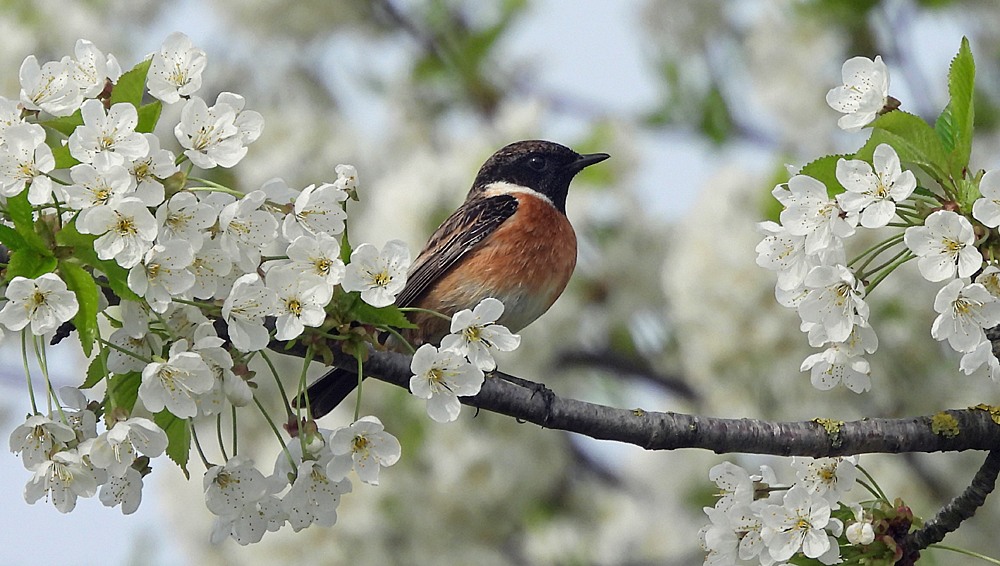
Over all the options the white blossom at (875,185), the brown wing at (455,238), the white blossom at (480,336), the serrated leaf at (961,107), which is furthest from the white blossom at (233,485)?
the serrated leaf at (961,107)

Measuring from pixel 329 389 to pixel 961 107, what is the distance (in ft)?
6.46

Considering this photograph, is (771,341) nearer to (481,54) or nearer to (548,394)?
(481,54)

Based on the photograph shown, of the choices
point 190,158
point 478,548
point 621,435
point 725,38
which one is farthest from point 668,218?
point 190,158

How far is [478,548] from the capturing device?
782cm

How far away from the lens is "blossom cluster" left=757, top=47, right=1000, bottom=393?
7.62 feet

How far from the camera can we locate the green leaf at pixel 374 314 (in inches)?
89.5

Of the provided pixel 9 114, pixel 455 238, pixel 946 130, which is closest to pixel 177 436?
pixel 9 114

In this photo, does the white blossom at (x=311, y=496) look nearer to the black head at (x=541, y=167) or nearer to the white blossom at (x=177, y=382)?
the white blossom at (x=177, y=382)

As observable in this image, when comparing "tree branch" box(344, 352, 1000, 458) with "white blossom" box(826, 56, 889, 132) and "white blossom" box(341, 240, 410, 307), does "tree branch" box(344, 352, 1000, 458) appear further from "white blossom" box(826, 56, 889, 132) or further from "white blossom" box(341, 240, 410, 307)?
"white blossom" box(826, 56, 889, 132)

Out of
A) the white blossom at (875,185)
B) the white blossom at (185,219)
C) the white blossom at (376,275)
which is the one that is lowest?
the white blossom at (376,275)

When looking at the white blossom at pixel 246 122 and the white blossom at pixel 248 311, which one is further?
the white blossom at pixel 246 122

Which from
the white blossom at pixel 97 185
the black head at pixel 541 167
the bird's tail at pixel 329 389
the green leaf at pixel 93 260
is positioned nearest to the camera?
the white blossom at pixel 97 185

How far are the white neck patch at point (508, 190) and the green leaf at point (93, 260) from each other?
257 centimetres

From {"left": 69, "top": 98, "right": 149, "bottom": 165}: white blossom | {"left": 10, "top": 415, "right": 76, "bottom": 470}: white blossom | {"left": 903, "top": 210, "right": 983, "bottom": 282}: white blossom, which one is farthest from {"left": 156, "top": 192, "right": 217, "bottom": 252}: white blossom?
{"left": 903, "top": 210, "right": 983, "bottom": 282}: white blossom
